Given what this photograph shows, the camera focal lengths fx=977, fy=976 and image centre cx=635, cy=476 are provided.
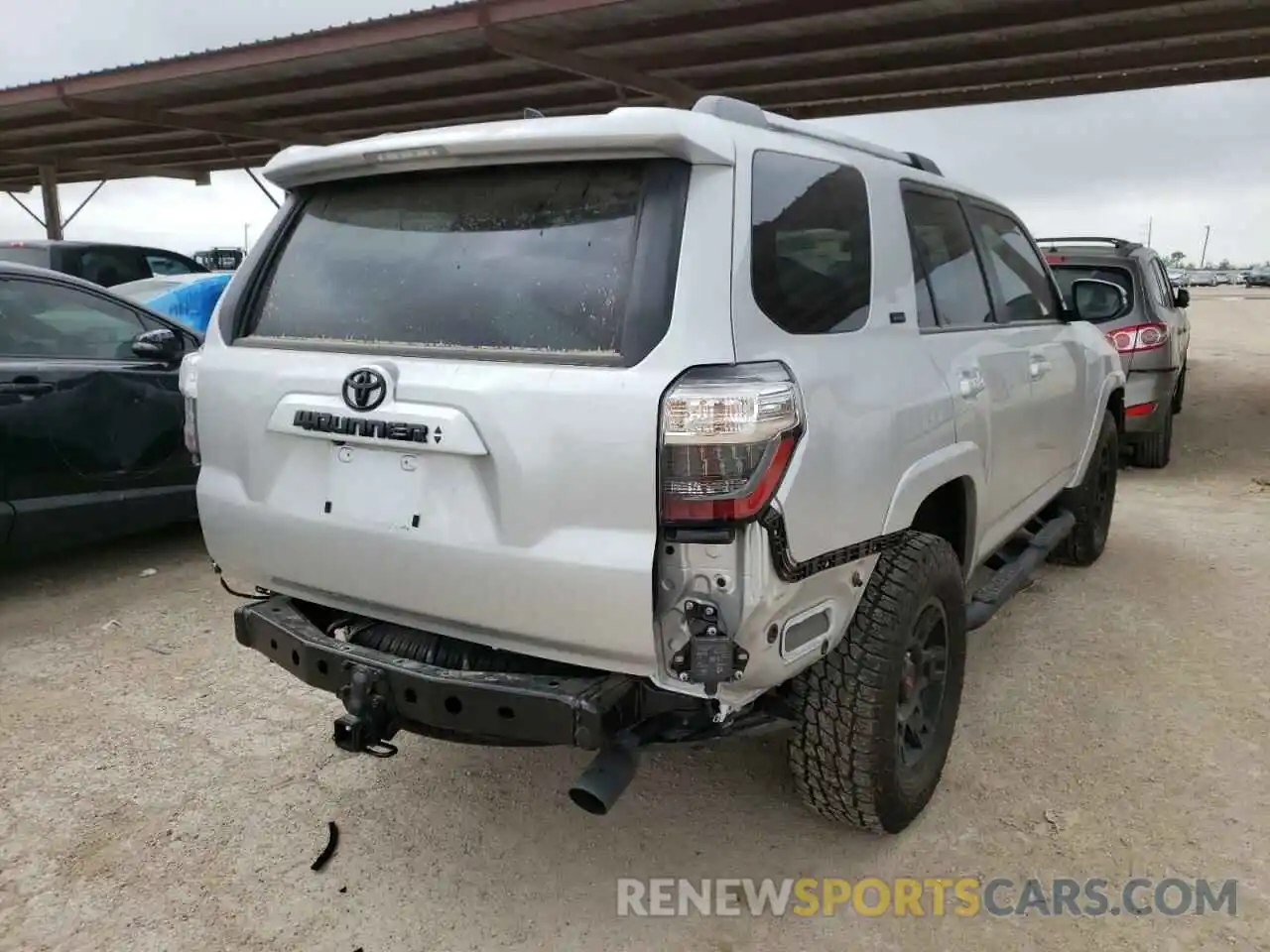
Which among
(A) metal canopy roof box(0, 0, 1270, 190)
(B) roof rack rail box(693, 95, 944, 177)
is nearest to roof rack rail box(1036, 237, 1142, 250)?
(A) metal canopy roof box(0, 0, 1270, 190)

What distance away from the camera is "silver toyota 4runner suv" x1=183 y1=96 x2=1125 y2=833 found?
2.11 meters

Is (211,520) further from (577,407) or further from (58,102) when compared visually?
(58,102)

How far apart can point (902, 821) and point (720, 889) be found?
573 mm

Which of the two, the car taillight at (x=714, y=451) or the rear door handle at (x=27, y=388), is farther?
the rear door handle at (x=27, y=388)

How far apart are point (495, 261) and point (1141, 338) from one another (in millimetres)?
6617

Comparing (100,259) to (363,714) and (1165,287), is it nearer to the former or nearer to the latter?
(363,714)

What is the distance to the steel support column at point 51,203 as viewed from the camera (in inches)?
705

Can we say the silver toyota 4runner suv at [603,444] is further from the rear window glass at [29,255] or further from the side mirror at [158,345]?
the rear window glass at [29,255]

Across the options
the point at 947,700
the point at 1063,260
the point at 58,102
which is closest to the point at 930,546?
the point at 947,700

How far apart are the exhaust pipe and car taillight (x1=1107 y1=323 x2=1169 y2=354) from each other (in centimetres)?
656

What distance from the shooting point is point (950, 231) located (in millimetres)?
3404

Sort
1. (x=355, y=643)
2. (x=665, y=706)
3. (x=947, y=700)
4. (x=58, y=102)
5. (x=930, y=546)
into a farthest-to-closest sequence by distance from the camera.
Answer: (x=58, y=102) < (x=947, y=700) < (x=930, y=546) < (x=355, y=643) < (x=665, y=706)

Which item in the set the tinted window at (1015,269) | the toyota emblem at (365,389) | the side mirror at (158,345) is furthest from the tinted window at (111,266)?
the tinted window at (1015,269)

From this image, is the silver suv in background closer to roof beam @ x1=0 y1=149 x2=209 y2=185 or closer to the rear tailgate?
the rear tailgate
